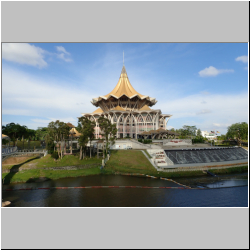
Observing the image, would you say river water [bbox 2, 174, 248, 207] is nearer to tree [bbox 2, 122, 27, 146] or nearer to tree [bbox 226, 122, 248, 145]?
tree [bbox 2, 122, 27, 146]

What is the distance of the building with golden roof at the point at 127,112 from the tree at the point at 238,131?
2571 cm

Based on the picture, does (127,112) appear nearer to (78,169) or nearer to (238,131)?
(78,169)

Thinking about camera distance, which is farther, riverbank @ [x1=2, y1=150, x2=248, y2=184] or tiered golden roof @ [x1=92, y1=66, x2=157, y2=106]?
tiered golden roof @ [x1=92, y1=66, x2=157, y2=106]

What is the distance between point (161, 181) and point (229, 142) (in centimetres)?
6124

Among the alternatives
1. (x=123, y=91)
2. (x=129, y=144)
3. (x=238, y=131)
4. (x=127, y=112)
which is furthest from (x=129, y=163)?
(x=238, y=131)

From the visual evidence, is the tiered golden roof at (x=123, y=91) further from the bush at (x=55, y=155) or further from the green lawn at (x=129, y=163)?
the bush at (x=55, y=155)

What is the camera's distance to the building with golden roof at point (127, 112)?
58250 mm

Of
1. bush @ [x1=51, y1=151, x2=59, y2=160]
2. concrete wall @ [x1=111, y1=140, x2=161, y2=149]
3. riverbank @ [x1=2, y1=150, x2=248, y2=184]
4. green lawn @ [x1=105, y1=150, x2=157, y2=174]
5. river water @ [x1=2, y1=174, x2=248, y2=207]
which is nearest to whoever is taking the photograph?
river water @ [x1=2, y1=174, x2=248, y2=207]

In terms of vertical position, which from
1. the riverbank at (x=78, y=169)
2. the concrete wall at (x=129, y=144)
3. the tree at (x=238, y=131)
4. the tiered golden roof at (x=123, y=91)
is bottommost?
the riverbank at (x=78, y=169)

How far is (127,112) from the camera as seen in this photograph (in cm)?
5875

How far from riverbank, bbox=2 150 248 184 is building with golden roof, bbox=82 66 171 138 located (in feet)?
83.5

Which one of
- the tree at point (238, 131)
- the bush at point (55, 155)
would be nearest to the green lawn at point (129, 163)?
the bush at point (55, 155)

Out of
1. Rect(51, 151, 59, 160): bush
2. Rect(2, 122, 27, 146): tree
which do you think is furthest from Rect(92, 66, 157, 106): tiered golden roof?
Rect(51, 151, 59, 160): bush

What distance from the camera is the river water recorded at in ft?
52.9
